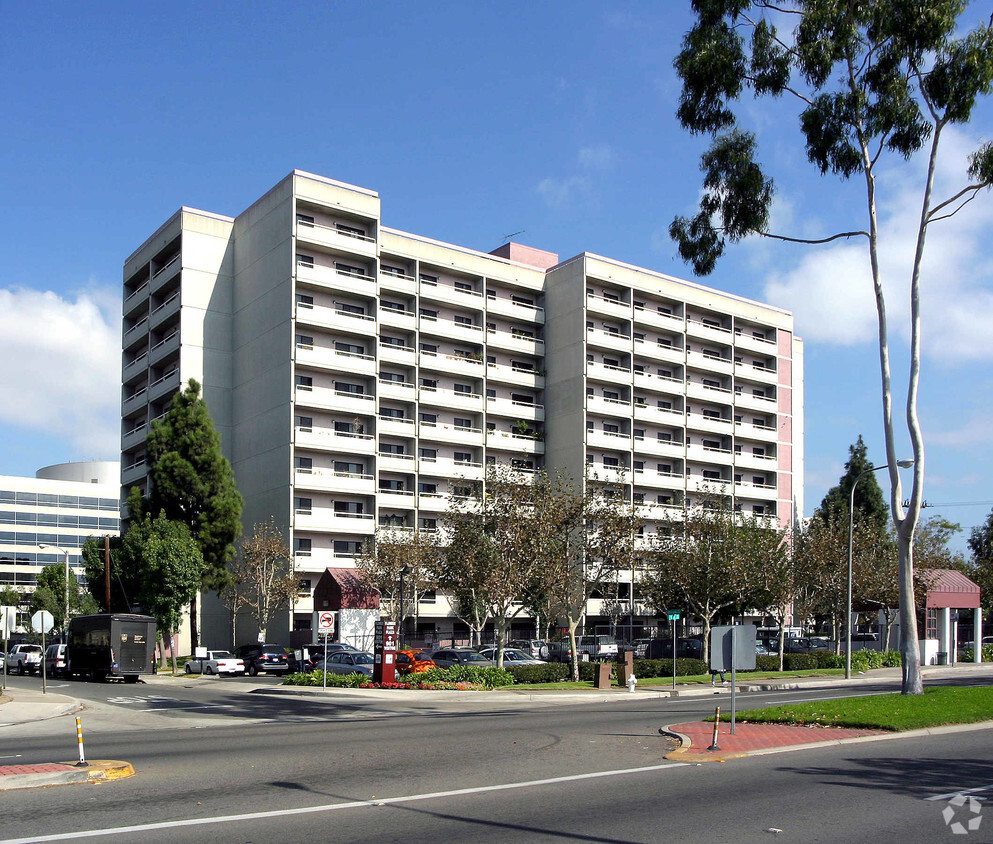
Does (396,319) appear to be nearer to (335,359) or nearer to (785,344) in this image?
(335,359)

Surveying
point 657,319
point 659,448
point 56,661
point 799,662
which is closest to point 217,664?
point 56,661

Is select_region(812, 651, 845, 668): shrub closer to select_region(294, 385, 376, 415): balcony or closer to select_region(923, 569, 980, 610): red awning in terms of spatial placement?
select_region(923, 569, 980, 610): red awning

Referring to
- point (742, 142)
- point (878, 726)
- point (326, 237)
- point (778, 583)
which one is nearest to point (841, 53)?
point (742, 142)

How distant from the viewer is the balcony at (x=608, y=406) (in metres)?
71.9

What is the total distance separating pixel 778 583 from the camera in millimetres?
47344

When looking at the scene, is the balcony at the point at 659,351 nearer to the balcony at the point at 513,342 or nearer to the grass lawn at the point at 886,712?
the balcony at the point at 513,342

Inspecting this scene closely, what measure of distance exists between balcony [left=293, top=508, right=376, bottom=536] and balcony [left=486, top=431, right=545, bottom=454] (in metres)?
11.8

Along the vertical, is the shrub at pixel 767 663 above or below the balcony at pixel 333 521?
below

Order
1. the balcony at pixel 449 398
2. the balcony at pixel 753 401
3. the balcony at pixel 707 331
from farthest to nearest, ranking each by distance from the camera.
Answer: the balcony at pixel 753 401
the balcony at pixel 707 331
the balcony at pixel 449 398

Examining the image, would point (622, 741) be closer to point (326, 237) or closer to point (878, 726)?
point (878, 726)

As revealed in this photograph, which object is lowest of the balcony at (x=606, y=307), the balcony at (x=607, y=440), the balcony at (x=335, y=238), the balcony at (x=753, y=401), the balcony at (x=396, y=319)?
the balcony at (x=607, y=440)

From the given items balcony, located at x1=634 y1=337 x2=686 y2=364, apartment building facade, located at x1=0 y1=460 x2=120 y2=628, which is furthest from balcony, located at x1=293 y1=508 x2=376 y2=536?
apartment building facade, located at x1=0 y1=460 x2=120 y2=628

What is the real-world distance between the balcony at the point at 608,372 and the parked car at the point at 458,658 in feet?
109

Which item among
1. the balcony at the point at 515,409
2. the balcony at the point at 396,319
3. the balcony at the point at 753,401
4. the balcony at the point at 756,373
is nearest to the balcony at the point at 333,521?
the balcony at the point at 396,319
